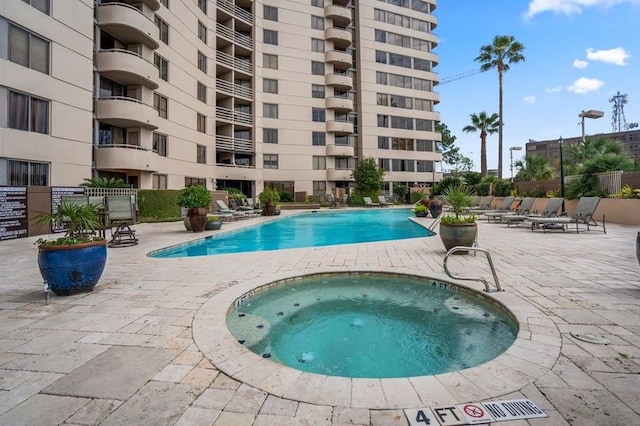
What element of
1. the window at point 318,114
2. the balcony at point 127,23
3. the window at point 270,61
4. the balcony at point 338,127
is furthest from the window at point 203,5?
the balcony at point 338,127

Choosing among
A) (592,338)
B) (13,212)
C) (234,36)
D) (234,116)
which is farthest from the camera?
(234,116)

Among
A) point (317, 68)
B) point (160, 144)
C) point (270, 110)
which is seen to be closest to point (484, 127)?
point (317, 68)

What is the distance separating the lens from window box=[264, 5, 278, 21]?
32719mm

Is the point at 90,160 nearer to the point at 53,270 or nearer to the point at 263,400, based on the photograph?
the point at 53,270

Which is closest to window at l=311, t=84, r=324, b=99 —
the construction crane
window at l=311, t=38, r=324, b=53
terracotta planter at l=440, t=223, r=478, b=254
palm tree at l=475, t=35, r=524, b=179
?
window at l=311, t=38, r=324, b=53

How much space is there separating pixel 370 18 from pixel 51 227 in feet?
127

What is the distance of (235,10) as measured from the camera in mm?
29938

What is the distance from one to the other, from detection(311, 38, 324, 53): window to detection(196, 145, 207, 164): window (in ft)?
56.1

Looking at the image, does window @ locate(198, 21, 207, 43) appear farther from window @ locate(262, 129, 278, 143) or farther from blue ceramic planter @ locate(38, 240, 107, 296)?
blue ceramic planter @ locate(38, 240, 107, 296)

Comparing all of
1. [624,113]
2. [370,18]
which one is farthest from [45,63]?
[624,113]

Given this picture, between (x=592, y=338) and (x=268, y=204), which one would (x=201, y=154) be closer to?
(x=268, y=204)

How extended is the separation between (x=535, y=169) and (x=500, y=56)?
15.5m

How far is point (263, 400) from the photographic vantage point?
2205mm

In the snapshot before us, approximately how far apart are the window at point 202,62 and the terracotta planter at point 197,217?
59.0 ft
